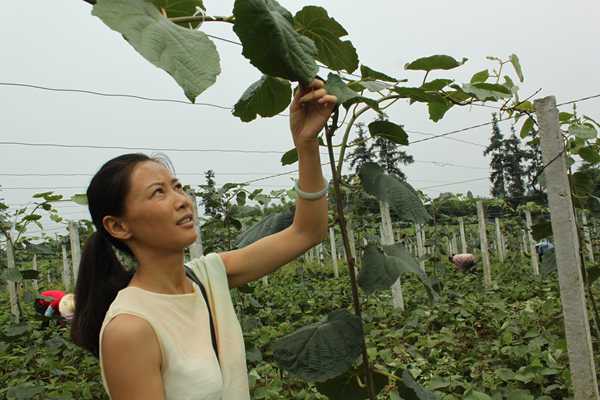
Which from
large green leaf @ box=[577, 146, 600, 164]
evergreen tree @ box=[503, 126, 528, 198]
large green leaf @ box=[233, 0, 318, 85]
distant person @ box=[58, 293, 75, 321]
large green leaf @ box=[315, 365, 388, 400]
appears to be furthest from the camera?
evergreen tree @ box=[503, 126, 528, 198]

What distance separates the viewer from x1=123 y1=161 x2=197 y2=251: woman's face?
3.49 ft

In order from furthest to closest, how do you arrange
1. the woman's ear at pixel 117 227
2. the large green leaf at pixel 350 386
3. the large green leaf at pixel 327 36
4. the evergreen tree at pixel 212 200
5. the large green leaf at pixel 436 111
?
the evergreen tree at pixel 212 200 → the large green leaf at pixel 436 111 → the large green leaf at pixel 350 386 → the woman's ear at pixel 117 227 → the large green leaf at pixel 327 36

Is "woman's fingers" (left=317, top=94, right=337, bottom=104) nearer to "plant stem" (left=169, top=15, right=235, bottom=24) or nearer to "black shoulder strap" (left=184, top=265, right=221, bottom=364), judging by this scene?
"plant stem" (left=169, top=15, right=235, bottom=24)

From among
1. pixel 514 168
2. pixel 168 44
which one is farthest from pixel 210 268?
pixel 514 168

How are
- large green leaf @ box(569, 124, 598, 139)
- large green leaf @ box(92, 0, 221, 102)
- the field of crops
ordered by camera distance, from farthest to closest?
the field of crops
large green leaf @ box(569, 124, 598, 139)
large green leaf @ box(92, 0, 221, 102)

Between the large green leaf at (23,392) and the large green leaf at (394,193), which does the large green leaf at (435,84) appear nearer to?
the large green leaf at (394,193)

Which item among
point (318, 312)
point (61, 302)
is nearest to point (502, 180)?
point (318, 312)

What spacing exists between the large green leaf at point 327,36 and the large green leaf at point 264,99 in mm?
96

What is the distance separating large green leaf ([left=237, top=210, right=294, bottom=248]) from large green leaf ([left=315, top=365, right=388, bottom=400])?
1.34ft

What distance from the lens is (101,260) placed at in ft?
3.97

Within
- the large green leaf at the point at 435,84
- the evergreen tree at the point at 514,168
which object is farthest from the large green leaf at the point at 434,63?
the evergreen tree at the point at 514,168

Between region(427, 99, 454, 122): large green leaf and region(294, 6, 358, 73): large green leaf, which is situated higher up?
region(294, 6, 358, 73): large green leaf

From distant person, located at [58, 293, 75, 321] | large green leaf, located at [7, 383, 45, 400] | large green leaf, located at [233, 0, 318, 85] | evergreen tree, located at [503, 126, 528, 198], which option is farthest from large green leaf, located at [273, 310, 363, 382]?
evergreen tree, located at [503, 126, 528, 198]

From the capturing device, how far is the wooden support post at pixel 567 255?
2348 mm
